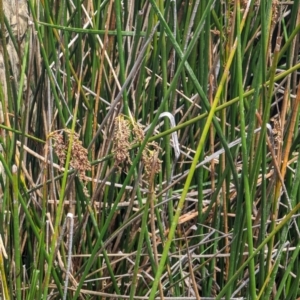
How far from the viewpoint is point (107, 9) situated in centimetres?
133

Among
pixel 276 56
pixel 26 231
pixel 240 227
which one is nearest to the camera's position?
pixel 276 56

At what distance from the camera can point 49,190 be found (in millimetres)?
1310

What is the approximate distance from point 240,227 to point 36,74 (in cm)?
58

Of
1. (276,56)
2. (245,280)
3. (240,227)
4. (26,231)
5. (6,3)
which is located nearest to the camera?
(276,56)

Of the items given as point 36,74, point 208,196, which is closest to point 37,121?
point 36,74

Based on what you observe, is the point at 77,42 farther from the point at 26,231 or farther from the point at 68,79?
the point at 26,231

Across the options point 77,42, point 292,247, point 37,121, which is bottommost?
point 292,247

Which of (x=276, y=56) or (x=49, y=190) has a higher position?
(x=276, y=56)

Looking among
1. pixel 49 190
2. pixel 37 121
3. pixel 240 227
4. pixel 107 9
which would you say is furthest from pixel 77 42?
pixel 240 227

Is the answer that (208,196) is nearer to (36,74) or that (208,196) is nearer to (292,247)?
(292,247)

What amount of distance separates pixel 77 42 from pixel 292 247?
0.65 metres

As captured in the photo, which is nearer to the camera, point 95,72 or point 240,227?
point 240,227

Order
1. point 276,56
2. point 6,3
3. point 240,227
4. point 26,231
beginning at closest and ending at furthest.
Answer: point 276,56 < point 240,227 < point 26,231 < point 6,3

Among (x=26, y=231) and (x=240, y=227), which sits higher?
(x=240, y=227)
